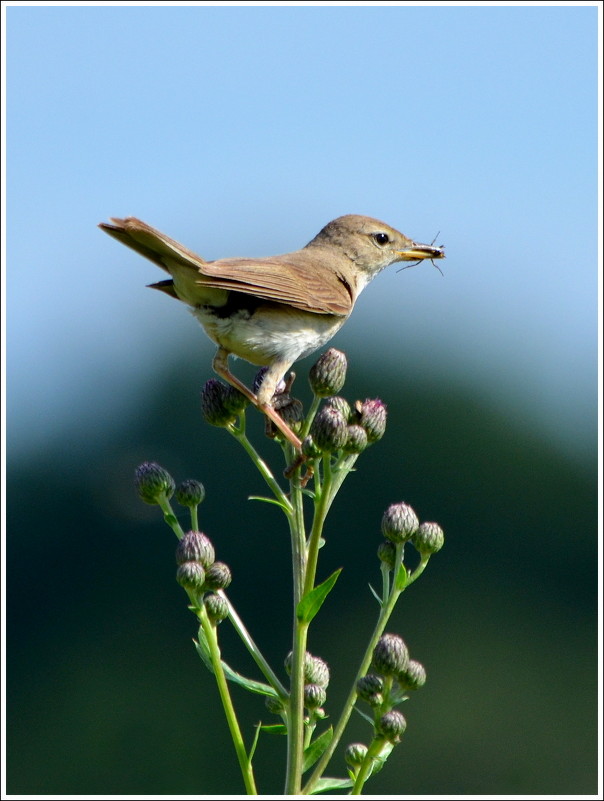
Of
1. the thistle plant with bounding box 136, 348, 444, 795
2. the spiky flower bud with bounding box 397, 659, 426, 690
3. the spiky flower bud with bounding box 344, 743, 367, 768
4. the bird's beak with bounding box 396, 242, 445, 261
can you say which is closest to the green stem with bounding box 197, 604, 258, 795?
the thistle plant with bounding box 136, 348, 444, 795

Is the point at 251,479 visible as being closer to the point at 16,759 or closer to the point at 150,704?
the point at 150,704

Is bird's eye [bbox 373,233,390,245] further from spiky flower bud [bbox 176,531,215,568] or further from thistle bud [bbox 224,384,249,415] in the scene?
spiky flower bud [bbox 176,531,215,568]

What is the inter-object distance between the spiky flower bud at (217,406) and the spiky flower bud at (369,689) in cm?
119

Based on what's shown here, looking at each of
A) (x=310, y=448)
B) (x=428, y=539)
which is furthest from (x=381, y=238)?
(x=310, y=448)

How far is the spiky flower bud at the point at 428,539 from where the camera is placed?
4.24 meters

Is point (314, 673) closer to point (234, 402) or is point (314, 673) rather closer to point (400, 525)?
point (400, 525)

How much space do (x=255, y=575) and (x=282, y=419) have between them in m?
14.8

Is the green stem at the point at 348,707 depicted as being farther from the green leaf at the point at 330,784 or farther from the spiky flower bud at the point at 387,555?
the spiky flower bud at the point at 387,555

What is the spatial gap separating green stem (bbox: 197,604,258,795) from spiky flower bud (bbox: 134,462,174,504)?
0.63m

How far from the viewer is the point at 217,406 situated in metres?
4.41

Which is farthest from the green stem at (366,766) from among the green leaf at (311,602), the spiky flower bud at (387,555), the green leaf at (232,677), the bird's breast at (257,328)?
the bird's breast at (257,328)

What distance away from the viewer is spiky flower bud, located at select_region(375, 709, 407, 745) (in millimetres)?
3615

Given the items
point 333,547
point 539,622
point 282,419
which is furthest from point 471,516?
point 282,419

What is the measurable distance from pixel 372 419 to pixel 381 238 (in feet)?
7.96
